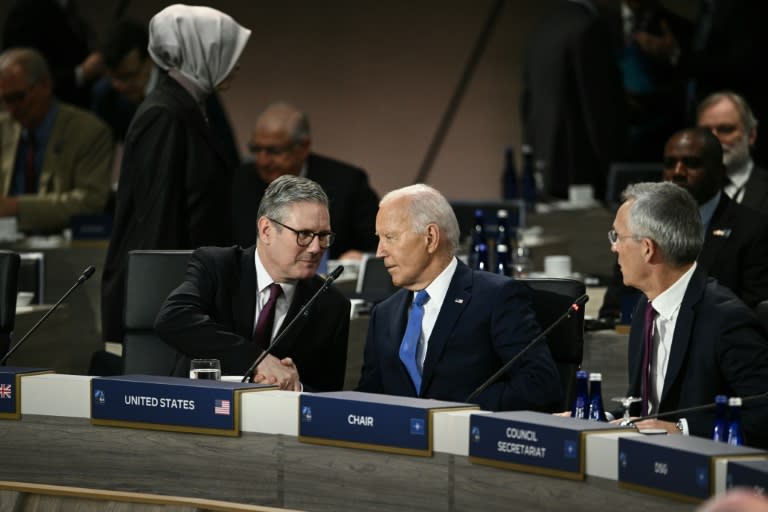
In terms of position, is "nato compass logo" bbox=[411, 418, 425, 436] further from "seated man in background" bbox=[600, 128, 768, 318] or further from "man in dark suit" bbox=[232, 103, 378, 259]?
"man in dark suit" bbox=[232, 103, 378, 259]

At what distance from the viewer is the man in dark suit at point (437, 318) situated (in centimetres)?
328

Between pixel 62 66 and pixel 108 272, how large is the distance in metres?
3.41

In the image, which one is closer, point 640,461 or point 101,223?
point 640,461

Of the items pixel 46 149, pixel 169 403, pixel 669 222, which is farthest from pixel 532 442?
pixel 46 149

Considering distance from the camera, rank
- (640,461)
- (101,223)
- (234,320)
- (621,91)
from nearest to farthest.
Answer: (640,461)
(234,320)
(101,223)
(621,91)

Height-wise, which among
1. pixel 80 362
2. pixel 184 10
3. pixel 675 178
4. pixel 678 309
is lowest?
pixel 80 362

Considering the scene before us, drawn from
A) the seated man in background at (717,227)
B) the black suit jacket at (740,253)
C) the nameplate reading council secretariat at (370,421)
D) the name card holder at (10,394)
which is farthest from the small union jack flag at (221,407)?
the black suit jacket at (740,253)

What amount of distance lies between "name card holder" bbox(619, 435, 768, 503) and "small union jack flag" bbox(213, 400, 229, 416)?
2.58 feet

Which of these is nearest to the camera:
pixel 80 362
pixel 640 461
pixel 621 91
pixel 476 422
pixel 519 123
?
pixel 640 461

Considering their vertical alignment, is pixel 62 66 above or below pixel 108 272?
above

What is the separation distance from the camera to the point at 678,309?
3145 mm

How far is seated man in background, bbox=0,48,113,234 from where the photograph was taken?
20.0 feet

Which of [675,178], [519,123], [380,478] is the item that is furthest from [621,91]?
[380,478]

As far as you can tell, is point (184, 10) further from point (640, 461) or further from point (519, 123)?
point (519, 123)
